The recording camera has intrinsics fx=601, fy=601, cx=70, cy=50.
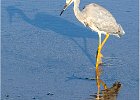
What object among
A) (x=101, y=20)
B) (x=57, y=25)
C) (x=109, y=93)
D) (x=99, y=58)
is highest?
(x=101, y=20)

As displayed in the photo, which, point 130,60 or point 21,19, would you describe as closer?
point 130,60

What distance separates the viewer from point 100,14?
10.9 meters

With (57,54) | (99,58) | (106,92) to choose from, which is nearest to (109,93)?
(106,92)

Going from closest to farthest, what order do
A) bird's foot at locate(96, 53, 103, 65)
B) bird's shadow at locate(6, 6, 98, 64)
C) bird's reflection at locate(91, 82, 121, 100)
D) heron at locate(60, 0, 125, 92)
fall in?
bird's reflection at locate(91, 82, 121, 100), bird's foot at locate(96, 53, 103, 65), heron at locate(60, 0, 125, 92), bird's shadow at locate(6, 6, 98, 64)

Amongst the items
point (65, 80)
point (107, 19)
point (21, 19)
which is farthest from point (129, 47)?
point (21, 19)

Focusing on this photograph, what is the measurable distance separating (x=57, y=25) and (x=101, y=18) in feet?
6.70

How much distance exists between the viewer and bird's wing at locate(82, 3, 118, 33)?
10914 millimetres

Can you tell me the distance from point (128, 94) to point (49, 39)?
3.37m

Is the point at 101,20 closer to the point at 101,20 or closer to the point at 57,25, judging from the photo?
the point at 101,20

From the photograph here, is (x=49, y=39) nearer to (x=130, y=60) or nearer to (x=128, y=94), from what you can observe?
(x=130, y=60)

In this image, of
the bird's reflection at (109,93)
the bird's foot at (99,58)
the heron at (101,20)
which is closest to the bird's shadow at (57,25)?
the heron at (101,20)

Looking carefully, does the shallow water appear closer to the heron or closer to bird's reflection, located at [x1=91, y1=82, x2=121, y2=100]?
bird's reflection, located at [x1=91, y1=82, x2=121, y2=100]

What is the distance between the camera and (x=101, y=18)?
1095cm

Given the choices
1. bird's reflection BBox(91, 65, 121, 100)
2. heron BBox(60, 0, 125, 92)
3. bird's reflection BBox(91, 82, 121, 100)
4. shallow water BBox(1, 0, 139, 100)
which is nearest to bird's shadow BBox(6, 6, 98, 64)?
shallow water BBox(1, 0, 139, 100)
